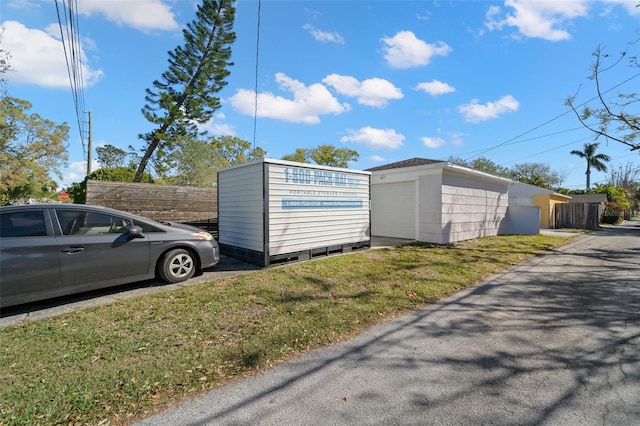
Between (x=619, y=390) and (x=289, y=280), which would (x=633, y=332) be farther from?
(x=289, y=280)

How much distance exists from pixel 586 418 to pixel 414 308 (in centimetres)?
234

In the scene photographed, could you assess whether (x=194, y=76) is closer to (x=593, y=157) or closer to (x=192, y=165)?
(x=192, y=165)

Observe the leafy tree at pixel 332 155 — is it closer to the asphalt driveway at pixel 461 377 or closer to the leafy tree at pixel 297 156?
the leafy tree at pixel 297 156

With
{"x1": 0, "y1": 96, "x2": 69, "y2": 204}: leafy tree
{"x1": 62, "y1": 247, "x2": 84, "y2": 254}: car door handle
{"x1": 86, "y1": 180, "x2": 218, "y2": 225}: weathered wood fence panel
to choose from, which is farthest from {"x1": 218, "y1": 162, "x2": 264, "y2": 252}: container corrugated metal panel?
{"x1": 0, "y1": 96, "x2": 69, "y2": 204}: leafy tree

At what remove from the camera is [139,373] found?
8.55 feet

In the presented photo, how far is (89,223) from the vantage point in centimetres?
437

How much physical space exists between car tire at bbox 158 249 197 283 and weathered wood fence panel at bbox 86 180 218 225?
371 centimetres

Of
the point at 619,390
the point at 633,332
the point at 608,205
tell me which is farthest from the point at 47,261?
the point at 608,205

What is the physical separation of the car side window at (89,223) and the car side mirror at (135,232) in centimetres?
16

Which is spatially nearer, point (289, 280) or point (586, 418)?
point (586, 418)

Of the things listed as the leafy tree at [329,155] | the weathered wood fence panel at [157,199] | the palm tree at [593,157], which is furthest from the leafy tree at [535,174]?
the weathered wood fence panel at [157,199]

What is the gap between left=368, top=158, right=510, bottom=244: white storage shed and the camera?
1005 centimetres

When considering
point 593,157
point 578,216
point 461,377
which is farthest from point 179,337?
point 593,157

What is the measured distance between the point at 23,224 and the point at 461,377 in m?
5.42
